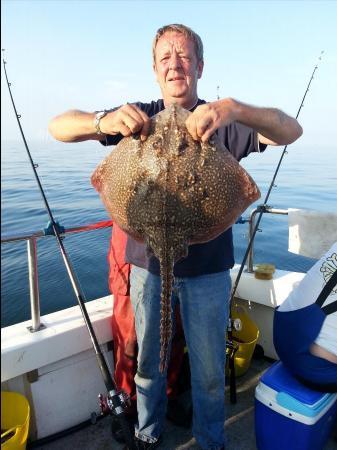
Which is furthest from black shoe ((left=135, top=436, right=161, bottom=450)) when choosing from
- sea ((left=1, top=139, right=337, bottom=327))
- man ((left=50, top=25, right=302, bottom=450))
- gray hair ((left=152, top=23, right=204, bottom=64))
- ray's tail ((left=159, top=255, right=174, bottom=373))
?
gray hair ((left=152, top=23, right=204, bottom=64))

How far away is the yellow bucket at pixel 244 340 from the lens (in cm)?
375

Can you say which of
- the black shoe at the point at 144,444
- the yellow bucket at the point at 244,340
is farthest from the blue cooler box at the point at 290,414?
the yellow bucket at the point at 244,340

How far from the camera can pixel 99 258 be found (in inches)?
328

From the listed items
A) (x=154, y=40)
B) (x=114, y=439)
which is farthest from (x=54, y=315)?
(x=154, y=40)

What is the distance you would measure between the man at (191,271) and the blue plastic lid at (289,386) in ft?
1.29

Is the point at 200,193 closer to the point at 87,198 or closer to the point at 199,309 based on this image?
the point at 199,309

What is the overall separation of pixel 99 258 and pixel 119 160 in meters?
6.56

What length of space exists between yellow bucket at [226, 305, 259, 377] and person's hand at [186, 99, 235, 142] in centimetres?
248

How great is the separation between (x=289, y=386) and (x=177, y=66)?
7.75 feet

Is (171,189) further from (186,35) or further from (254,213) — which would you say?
(254,213)

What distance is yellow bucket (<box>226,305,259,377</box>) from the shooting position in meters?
3.75

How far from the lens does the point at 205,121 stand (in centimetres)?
182

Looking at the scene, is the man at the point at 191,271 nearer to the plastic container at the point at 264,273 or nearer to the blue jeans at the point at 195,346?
the blue jeans at the point at 195,346

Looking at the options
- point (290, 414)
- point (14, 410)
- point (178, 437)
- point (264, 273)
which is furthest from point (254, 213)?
point (14, 410)
